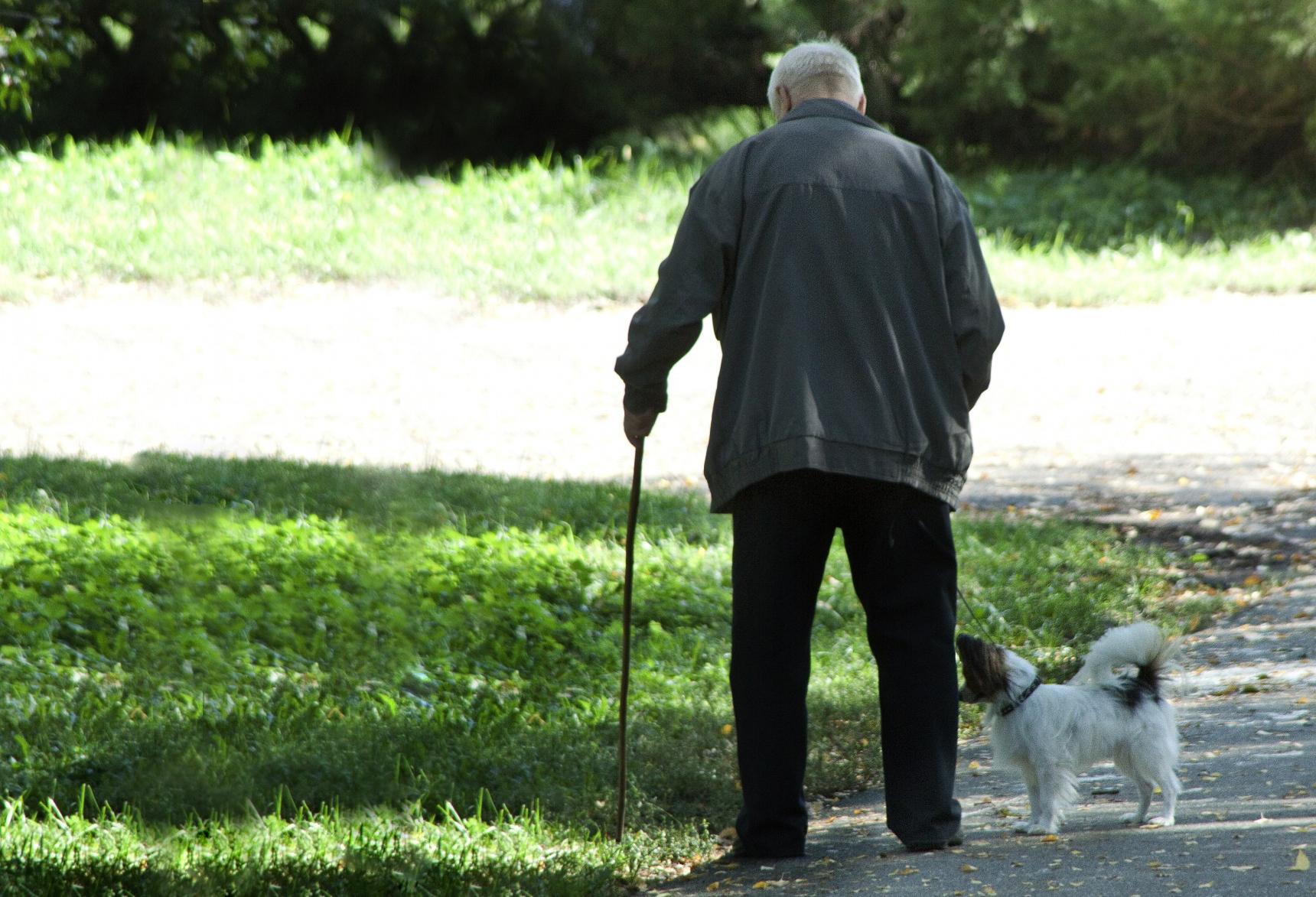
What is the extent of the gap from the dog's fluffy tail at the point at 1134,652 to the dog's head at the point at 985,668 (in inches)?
11.0

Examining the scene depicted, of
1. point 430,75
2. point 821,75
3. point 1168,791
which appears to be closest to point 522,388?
point 430,75

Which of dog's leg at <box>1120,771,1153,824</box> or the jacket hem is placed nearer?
the jacket hem

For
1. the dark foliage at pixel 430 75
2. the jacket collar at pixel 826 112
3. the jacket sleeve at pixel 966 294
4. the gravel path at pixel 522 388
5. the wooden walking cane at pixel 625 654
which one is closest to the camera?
the jacket sleeve at pixel 966 294

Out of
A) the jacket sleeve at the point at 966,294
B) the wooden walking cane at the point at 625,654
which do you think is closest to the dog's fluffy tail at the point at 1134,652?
the jacket sleeve at the point at 966,294

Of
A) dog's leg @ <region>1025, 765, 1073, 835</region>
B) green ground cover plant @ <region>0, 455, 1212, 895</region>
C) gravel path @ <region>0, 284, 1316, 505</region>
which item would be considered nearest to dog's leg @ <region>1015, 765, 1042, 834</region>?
dog's leg @ <region>1025, 765, 1073, 835</region>

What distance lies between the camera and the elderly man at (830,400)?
3.80 meters

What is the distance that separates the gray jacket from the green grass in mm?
11417

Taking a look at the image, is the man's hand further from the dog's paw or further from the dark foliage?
the dark foliage

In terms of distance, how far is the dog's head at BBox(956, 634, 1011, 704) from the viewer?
4203 mm

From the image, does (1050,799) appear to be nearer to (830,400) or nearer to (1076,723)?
(1076,723)

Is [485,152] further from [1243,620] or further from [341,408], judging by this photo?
[1243,620]

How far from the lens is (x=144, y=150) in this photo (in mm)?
17469

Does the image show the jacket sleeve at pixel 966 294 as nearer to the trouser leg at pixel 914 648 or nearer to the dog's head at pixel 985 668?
the trouser leg at pixel 914 648

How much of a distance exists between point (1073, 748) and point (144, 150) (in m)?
15.7
